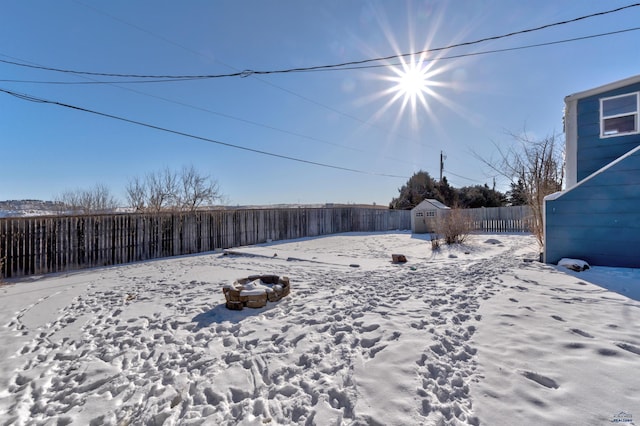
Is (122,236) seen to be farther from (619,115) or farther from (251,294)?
(619,115)

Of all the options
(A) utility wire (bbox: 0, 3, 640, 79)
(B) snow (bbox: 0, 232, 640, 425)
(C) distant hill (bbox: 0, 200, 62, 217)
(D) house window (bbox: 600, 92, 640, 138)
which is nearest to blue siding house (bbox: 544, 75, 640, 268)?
(D) house window (bbox: 600, 92, 640, 138)

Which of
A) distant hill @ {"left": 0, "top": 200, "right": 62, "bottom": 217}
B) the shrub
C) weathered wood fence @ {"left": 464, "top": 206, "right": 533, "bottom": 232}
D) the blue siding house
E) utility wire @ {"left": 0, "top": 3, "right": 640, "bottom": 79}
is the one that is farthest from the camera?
weathered wood fence @ {"left": 464, "top": 206, "right": 533, "bottom": 232}

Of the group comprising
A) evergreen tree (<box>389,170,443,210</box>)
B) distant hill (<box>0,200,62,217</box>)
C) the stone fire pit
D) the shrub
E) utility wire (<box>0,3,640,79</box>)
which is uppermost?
utility wire (<box>0,3,640,79</box>)

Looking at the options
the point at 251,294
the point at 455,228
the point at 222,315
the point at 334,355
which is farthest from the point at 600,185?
the point at 222,315

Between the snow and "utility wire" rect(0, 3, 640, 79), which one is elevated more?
"utility wire" rect(0, 3, 640, 79)

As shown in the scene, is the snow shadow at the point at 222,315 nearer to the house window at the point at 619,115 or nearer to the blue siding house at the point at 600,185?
the blue siding house at the point at 600,185

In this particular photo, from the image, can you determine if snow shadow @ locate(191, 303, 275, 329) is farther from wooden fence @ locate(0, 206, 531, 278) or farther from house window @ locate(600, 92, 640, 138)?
house window @ locate(600, 92, 640, 138)

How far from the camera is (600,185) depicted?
17.1 ft

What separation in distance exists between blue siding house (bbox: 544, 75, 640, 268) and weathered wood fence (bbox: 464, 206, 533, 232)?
8.35 meters

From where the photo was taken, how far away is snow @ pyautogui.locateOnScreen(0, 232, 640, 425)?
1.73 metres

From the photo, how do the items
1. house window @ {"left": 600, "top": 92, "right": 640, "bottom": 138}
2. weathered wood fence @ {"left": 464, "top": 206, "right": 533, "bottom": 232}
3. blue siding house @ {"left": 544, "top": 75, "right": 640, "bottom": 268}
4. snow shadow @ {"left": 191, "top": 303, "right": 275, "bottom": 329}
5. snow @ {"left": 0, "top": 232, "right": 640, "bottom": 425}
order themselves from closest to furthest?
1. snow @ {"left": 0, "top": 232, "right": 640, "bottom": 425}
2. snow shadow @ {"left": 191, "top": 303, "right": 275, "bottom": 329}
3. blue siding house @ {"left": 544, "top": 75, "right": 640, "bottom": 268}
4. house window @ {"left": 600, "top": 92, "right": 640, "bottom": 138}
5. weathered wood fence @ {"left": 464, "top": 206, "right": 533, "bottom": 232}

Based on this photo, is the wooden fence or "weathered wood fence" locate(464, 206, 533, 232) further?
"weathered wood fence" locate(464, 206, 533, 232)

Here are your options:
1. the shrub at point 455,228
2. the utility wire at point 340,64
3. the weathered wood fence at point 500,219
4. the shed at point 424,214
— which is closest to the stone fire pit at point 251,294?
the utility wire at point 340,64

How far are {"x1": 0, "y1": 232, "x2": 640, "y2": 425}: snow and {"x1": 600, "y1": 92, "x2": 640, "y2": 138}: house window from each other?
12.3ft
